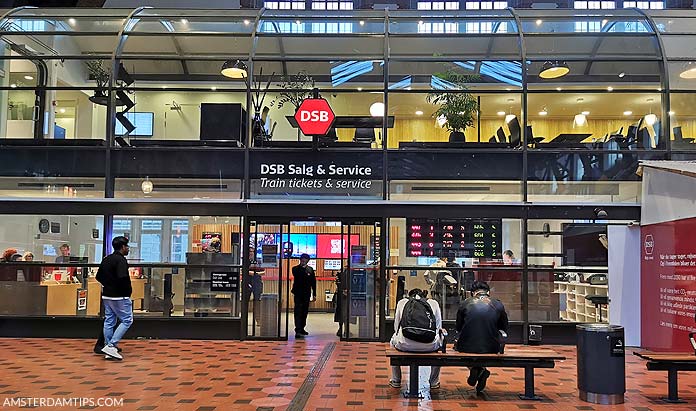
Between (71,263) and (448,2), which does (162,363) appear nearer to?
(71,263)

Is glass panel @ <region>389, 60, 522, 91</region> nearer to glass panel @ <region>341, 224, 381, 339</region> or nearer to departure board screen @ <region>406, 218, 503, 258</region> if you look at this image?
departure board screen @ <region>406, 218, 503, 258</region>

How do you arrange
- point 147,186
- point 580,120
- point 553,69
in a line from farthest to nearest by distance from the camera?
point 580,120, point 553,69, point 147,186

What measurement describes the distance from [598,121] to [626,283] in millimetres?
3302

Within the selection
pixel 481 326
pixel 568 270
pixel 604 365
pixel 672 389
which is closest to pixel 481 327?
pixel 481 326

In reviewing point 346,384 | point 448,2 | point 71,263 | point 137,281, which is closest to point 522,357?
point 346,384

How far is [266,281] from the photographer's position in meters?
11.5

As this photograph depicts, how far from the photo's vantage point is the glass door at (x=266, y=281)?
11.4 m

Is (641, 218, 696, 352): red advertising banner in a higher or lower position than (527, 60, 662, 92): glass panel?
→ lower

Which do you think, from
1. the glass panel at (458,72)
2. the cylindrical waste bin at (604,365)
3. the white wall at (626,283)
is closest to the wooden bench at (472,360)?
the cylindrical waste bin at (604,365)

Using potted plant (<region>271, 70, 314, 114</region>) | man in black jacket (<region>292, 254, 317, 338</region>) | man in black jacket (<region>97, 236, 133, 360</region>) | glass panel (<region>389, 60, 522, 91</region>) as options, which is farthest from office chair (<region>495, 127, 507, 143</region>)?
man in black jacket (<region>97, 236, 133, 360</region>)

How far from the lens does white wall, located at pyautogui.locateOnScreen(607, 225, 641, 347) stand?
410 inches

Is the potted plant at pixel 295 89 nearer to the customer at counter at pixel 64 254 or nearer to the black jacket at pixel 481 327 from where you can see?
the customer at counter at pixel 64 254

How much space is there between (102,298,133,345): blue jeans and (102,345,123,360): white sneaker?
9 centimetres

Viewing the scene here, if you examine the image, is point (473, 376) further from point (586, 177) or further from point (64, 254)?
point (64, 254)
